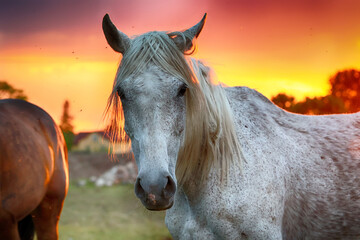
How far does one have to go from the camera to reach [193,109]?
10.3 feet

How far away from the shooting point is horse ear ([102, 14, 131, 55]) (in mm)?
3168

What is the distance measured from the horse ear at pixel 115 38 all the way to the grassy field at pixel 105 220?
21.5 ft

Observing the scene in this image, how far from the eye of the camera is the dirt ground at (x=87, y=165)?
73.2 feet

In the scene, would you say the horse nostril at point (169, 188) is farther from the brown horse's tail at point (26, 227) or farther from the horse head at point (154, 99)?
the brown horse's tail at point (26, 227)

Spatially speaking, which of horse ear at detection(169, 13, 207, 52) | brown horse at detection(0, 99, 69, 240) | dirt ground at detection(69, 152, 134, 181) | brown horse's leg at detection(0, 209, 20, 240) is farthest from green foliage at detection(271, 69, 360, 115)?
horse ear at detection(169, 13, 207, 52)

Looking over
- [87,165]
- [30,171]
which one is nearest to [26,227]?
[30,171]

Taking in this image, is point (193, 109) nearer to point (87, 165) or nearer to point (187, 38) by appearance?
point (187, 38)

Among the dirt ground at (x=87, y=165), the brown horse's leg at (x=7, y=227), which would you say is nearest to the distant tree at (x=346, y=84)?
the dirt ground at (x=87, y=165)

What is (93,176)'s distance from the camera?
21.8 meters

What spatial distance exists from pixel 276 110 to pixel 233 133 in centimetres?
98

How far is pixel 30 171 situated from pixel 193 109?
9.36 feet

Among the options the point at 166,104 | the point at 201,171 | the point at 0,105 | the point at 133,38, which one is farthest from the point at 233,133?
the point at 0,105

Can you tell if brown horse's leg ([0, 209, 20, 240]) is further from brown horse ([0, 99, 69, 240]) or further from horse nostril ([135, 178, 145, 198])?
horse nostril ([135, 178, 145, 198])

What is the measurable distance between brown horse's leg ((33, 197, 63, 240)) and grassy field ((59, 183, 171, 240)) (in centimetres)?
391
